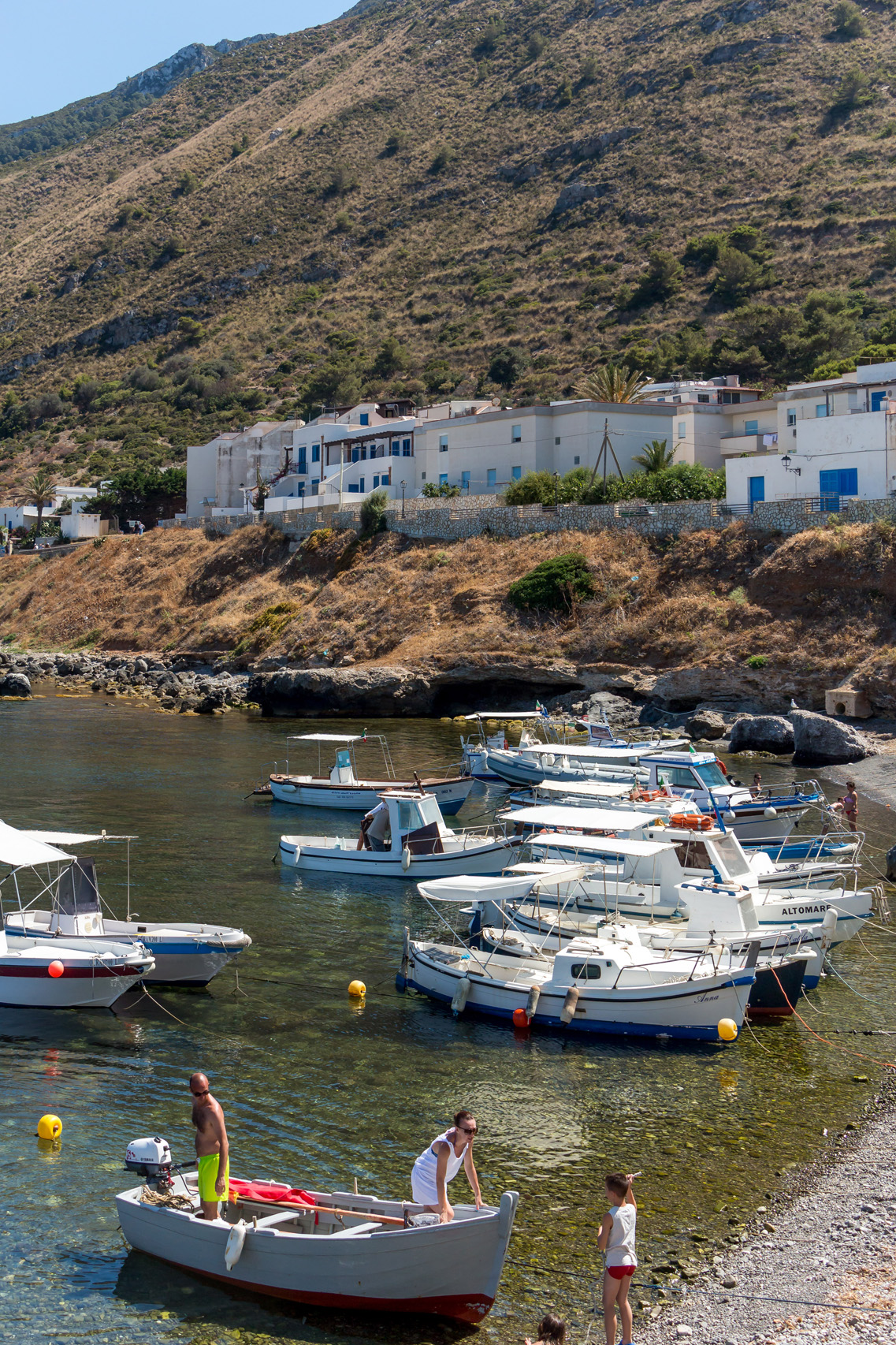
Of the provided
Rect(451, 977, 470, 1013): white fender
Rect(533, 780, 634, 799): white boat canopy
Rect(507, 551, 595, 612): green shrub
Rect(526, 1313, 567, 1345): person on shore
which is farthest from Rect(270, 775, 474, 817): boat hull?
Rect(526, 1313, 567, 1345): person on shore

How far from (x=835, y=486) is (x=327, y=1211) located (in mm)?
56788

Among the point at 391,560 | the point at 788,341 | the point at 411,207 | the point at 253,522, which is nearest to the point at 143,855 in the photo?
the point at 391,560

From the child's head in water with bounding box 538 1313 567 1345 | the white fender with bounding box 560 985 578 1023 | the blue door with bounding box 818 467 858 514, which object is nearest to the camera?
the child's head in water with bounding box 538 1313 567 1345

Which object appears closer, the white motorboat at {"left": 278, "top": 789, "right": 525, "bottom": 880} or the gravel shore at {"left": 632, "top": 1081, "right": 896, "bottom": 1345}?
the gravel shore at {"left": 632, "top": 1081, "right": 896, "bottom": 1345}

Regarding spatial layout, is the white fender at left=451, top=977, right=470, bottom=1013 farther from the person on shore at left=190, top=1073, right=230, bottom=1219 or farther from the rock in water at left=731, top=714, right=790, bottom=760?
the rock in water at left=731, top=714, right=790, bottom=760

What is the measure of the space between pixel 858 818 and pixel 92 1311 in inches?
1158

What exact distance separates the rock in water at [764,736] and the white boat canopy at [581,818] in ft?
82.6

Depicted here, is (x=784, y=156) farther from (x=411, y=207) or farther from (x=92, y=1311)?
(x=92, y=1311)

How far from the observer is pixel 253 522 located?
96.6 meters

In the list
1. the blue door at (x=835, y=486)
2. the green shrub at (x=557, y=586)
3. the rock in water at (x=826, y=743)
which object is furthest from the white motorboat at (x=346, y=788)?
the blue door at (x=835, y=486)

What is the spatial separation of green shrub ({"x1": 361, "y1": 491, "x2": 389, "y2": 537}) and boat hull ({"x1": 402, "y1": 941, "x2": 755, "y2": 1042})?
65.4 m

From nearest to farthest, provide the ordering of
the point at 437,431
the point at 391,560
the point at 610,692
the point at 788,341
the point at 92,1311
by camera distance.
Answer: the point at 92,1311 < the point at 610,692 < the point at 391,560 < the point at 437,431 < the point at 788,341

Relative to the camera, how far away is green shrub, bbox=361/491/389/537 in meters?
83.6

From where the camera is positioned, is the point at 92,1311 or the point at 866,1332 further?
the point at 92,1311
